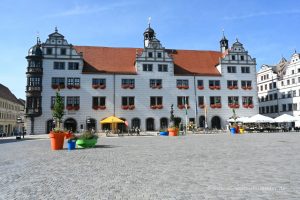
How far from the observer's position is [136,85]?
49.6 metres

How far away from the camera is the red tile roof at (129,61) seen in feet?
164

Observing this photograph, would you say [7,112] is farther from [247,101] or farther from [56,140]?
[56,140]

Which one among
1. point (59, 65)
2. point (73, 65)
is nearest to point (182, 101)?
point (73, 65)

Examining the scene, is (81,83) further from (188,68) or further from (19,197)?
(19,197)

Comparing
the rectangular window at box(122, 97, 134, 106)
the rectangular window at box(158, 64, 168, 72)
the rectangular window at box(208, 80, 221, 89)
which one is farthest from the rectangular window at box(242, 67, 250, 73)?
the rectangular window at box(122, 97, 134, 106)

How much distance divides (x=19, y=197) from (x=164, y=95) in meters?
44.4

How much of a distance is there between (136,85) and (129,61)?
17.6 ft

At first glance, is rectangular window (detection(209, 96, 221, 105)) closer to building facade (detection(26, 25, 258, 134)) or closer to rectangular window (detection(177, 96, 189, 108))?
building facade (detection(26, 25, 258, 134))

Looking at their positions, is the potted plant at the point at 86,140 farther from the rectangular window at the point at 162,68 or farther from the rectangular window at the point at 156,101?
the rectangular window at the point at 162,68

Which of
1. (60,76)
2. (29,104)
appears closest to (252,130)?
(60,76)

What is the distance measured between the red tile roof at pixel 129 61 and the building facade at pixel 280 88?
14.7 metres

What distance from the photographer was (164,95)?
50562mm

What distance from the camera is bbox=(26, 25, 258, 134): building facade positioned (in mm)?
46625

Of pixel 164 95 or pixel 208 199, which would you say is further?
pixel 164 95
